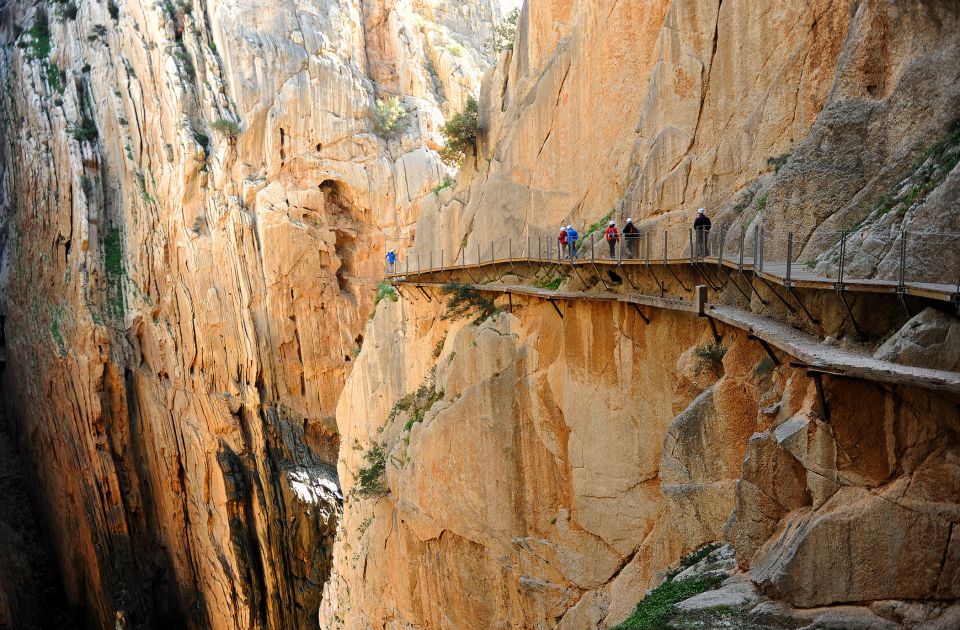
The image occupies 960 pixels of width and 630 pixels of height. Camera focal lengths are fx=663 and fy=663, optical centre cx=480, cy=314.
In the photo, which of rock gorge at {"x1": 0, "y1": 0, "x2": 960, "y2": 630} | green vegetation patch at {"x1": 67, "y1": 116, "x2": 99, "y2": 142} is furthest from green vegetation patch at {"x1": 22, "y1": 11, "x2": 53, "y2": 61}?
green vegetation patch at {"x1": 67, "y1": 116, "x2": 99, "y2": 142}

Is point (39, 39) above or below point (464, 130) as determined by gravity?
above

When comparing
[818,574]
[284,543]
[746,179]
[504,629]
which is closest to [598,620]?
[504,629]

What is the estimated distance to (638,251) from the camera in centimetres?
1295

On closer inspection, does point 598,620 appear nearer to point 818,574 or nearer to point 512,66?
point 818,574

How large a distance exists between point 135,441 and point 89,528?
513 centimetres

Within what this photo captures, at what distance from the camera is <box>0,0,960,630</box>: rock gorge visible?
7.12m

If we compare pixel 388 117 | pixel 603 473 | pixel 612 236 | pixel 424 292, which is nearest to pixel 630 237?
pixel 612 236

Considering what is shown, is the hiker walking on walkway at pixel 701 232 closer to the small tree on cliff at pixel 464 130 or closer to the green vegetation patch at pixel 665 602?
the green vegetation patch at pixel 665 602

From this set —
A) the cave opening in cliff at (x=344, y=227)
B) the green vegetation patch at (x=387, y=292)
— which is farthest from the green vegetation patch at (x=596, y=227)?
the cave opening in cliff at (x=344, y=227)

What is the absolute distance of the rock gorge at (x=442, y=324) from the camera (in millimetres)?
7121

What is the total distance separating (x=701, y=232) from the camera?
35.1 feet

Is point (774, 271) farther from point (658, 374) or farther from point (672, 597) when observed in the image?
point (672, 597)

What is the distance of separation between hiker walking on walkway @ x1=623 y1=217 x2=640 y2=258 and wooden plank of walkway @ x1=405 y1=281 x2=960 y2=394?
1.79 m

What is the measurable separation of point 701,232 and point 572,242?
3979mm
